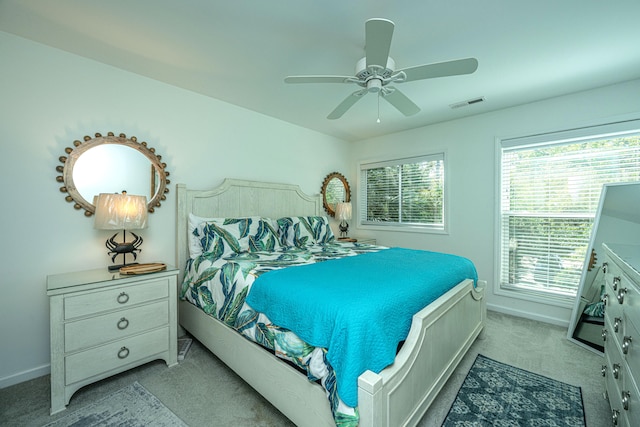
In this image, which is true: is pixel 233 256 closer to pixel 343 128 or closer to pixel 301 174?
pixel 301 174

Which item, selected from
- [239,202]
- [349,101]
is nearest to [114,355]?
[239,202]

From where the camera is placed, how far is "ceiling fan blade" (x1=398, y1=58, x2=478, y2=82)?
1577 millimetres

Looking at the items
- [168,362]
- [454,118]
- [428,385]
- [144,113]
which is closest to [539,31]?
[454,118]

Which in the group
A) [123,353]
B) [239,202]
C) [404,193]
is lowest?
[123,353]

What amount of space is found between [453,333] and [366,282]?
32.5 inches

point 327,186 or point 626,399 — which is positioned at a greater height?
point 327,186

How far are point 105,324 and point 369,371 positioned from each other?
179 centimetres

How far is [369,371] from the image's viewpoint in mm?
1180

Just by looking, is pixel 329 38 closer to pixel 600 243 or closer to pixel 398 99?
pixel 398 99

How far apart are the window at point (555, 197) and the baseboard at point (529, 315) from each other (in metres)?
0.24

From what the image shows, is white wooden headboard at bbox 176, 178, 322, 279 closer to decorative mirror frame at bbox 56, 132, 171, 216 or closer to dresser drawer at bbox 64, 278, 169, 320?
decorative mirror frame at bbox 56, 132, 171, 216

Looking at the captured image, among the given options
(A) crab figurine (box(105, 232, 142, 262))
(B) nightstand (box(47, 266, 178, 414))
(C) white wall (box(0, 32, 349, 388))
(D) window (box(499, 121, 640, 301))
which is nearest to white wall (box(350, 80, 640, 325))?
(D) window (box(499, 121, 640, 301))

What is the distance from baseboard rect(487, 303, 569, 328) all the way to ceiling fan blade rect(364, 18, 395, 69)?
3160 mm

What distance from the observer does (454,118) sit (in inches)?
139
